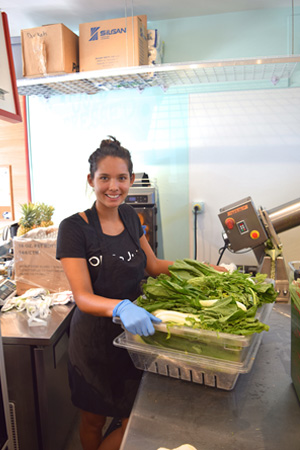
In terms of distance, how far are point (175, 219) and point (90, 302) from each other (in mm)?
2262

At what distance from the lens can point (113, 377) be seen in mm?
1519

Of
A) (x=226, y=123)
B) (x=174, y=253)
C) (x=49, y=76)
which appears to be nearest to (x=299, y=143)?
(x=226, y=123)

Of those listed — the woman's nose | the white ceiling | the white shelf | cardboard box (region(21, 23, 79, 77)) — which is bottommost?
the woman's nose

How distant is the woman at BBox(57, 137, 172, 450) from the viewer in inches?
58.9

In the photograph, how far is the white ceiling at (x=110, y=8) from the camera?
279cm

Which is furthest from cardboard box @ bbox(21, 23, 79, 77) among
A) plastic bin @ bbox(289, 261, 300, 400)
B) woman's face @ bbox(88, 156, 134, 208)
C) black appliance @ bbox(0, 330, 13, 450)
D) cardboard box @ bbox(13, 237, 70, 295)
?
plastic bin @ bbox(289, 261, 300, 400)

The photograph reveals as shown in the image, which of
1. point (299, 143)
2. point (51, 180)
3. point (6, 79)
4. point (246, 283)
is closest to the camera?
point (246, 283)

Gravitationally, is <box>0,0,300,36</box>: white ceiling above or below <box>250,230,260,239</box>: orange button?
above

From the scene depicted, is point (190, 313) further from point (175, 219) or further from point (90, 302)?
point (175, 219)

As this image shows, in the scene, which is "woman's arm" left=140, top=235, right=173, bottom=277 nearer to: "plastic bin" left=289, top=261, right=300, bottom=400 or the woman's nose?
the woman's nose

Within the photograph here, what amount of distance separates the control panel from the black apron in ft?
3.41

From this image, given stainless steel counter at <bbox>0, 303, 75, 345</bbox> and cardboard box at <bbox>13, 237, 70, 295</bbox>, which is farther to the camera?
cardboard box at <bbox>13, 237, 70, 295</bbox>

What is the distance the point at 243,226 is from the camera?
7.60 feet

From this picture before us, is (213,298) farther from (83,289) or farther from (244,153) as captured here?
(244,153)
